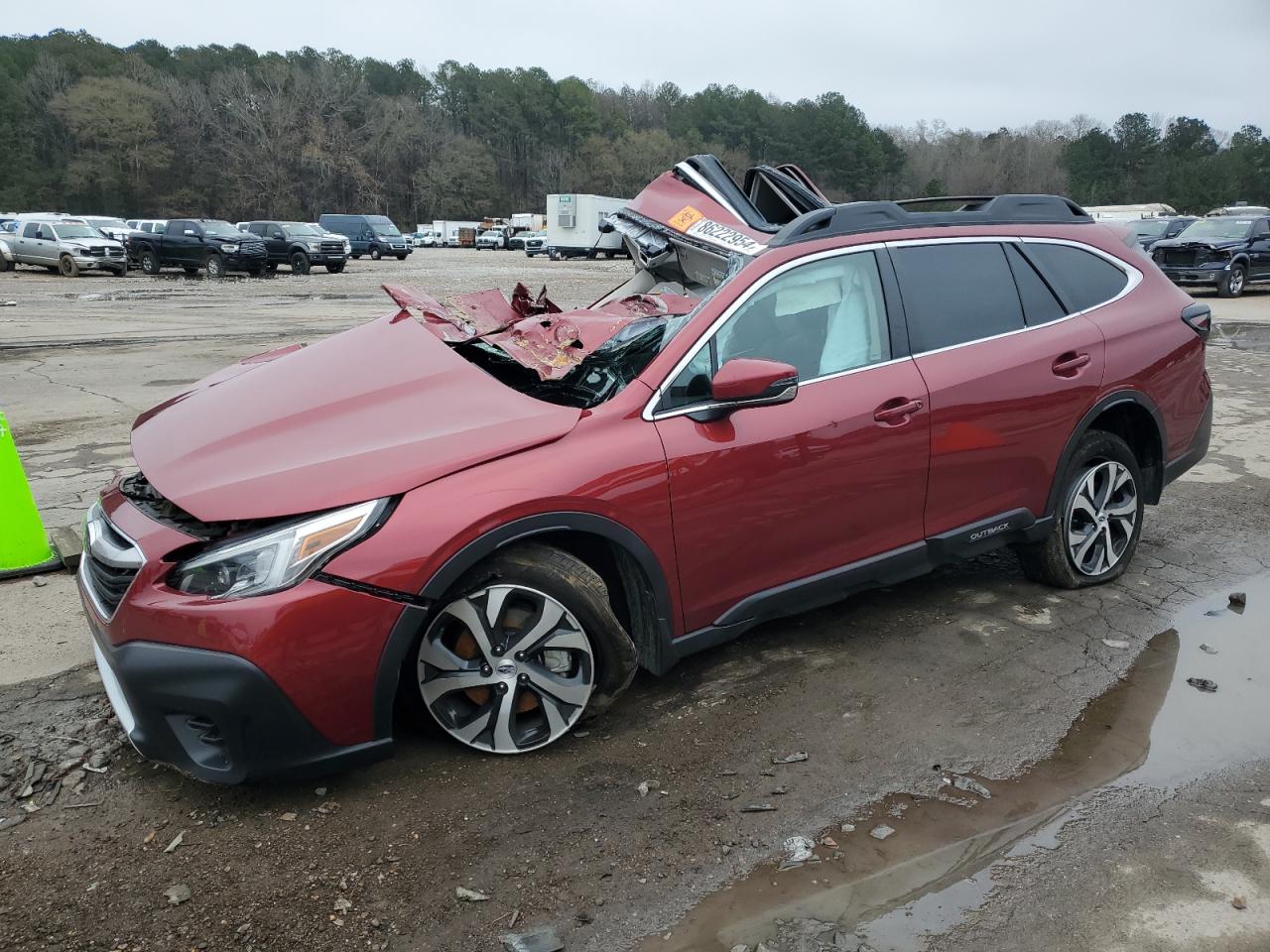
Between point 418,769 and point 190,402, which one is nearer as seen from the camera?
point 418,769

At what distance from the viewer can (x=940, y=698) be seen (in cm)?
354

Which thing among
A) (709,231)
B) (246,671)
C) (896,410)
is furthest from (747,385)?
(709,231)

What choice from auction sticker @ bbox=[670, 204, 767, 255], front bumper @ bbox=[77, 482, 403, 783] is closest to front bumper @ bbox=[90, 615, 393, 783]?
front bumper @ bbox=[77, 482, 403, 783]

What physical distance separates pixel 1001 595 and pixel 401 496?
302 cm

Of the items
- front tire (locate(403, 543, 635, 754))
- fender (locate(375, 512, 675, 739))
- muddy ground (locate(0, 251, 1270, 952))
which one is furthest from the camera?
front tire (locate(403, 543, 635, 754))

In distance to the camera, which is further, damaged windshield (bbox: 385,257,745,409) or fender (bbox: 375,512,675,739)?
damaged windshield (bbox: 385,257,745,409)

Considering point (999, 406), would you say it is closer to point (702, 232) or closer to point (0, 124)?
point (702, 232)

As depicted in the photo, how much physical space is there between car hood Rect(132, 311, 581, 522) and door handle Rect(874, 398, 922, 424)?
1.20 metres

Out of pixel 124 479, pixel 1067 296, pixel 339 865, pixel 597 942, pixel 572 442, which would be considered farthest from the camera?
pixel 1067 296

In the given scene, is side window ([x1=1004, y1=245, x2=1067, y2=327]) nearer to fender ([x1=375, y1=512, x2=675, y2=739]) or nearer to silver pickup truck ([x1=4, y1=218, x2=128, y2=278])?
fender ([x1=375, y1=512, x2=675, y2=739])

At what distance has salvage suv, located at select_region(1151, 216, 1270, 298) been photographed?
20578 mm

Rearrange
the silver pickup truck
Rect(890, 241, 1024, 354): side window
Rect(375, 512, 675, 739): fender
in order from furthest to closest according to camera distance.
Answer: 1. the silver pickup truck
2. Rect(890, 241, 1024, 354): side window
3. Rect(375, 512, 675, 739): fender

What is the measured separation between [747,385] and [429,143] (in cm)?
11104

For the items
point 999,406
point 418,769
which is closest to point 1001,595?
point 999,406
